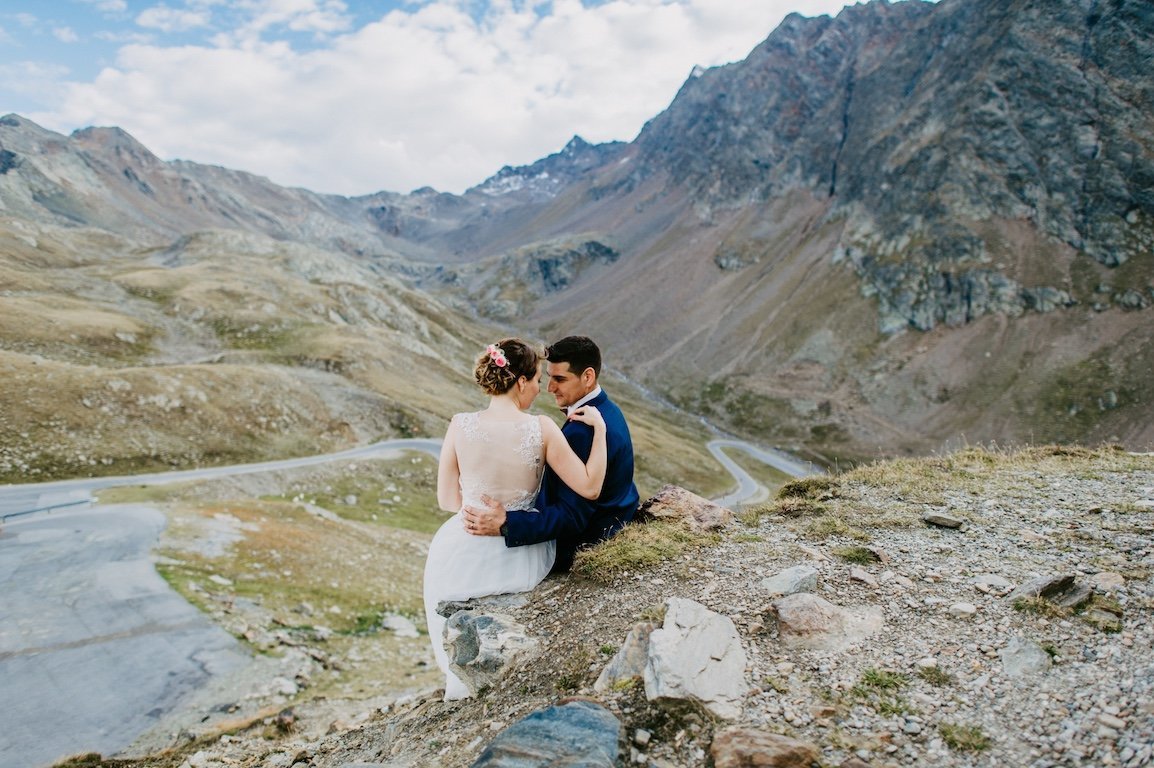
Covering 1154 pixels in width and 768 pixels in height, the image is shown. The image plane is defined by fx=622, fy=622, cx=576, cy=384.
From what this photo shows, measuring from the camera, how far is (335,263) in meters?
177

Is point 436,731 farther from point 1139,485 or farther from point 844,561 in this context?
point 1139,485

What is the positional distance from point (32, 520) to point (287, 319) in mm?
72646

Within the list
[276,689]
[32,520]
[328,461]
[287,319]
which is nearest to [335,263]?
[287,319]

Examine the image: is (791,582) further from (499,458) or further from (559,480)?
(499,458)

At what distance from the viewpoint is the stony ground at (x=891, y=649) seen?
586cm

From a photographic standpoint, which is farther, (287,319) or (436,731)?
(287,319)

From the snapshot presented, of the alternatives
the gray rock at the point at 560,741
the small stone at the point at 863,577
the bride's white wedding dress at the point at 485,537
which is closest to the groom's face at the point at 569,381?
the bride's white wedding dress at the point at 485,537

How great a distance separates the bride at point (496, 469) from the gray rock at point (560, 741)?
277cm

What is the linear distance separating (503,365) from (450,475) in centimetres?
195

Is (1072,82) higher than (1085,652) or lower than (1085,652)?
higher

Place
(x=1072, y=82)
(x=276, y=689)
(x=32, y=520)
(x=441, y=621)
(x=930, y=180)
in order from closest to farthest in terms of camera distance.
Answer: (x=441, y=621)
(x=276, y=689)
(x=32, y=520)
(x=1072, y=82)
(x=930, y=180)

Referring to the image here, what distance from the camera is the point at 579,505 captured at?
926cm

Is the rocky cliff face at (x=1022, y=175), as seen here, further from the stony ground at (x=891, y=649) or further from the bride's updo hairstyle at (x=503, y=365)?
the bride's updo hairstyle at (x=503, y=365)

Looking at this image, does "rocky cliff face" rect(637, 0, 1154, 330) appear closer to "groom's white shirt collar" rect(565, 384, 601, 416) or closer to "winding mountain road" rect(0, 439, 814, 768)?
"groom's white shirt collar" rect(565, 384, 601, 416)
